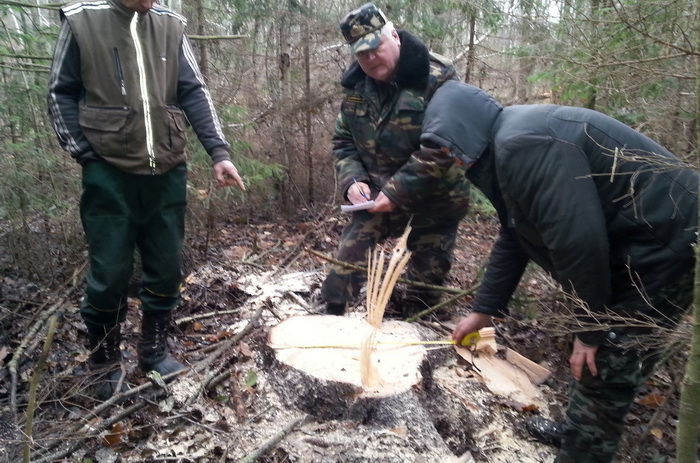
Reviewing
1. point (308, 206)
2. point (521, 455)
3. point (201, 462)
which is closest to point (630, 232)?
point (521, 455)

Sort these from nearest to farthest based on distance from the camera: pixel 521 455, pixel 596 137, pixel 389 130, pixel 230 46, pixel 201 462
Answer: pixel 596 137 < pixel 201 462 < pixel 521 455 < pixel 389 130 < pixel 230 46

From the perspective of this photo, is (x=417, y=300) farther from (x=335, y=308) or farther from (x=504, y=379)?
(x=504, y=379)

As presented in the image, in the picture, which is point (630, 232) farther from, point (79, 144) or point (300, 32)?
point (300, 32)

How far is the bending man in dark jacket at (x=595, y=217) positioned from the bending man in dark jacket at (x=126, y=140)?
153cm

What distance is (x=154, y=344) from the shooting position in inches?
125

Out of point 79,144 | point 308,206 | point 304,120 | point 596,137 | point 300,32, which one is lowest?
point 308,206

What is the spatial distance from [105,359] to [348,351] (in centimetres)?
→ 152

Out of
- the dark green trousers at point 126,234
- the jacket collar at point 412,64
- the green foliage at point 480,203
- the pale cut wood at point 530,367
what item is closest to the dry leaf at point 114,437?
the dark green trousers at point 126,234

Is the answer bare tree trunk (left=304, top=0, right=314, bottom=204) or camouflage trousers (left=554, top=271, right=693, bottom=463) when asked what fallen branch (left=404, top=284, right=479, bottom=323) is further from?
bare tree trunk (left=304, top=0, right=314, bottom=204)

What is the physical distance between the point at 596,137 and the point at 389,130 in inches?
68.9

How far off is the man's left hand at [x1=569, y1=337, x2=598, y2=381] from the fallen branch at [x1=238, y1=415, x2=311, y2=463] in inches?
58.0

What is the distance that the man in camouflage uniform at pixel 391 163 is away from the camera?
130 inches

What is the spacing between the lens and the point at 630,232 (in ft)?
7.18

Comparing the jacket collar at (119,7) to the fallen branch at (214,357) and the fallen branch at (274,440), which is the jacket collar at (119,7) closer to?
the fallen branch at (214,357)
